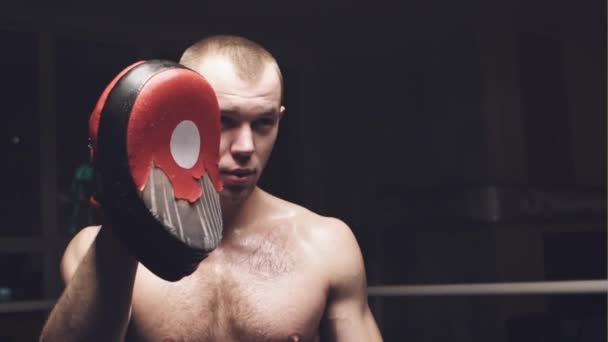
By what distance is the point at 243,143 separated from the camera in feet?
4.57

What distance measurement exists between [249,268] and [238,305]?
89 millimetres

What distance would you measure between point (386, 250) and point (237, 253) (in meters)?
3.51

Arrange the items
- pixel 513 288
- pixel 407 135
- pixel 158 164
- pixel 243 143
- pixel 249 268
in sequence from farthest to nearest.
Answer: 1. pixel 407 135
2. pixel 513 288
3. pixel 249 268
4. pixel 243 143
5. pixel 158 164

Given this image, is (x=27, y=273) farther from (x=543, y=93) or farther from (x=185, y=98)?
(x=543, y=93)

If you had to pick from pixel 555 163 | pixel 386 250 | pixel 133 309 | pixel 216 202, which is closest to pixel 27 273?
pixel 386 250

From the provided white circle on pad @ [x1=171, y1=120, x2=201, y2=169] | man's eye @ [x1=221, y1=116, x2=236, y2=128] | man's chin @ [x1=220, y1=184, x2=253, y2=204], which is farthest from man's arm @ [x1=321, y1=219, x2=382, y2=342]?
white circle on pad @ [x1=171, y1=120, x2=201, y2=169]

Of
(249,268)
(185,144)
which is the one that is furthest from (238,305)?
(185,144)

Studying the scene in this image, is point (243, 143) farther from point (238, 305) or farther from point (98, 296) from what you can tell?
point (98, 296)

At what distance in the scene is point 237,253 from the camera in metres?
1.54

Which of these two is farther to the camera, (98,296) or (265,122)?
(265,122)

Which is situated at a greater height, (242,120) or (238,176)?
(242,120)

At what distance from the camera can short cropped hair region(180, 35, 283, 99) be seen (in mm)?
1457

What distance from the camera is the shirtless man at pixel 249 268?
4.62 feet

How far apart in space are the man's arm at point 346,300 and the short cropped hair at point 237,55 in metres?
0.40
